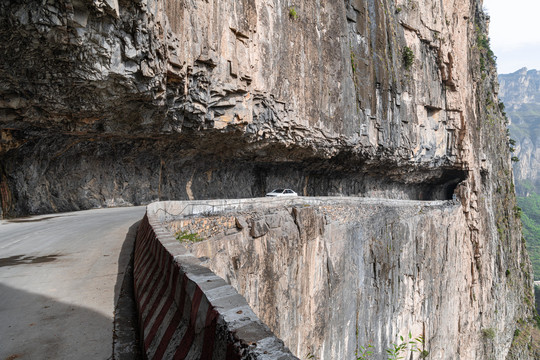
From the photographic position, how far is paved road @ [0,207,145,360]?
3.06 meters

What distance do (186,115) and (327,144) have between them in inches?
371

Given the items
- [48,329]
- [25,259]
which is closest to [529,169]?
[25,259]

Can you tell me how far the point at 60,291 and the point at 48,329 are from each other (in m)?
1.25

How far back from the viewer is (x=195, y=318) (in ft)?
7.11

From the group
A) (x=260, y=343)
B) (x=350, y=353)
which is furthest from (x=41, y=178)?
(x=260, y=343)

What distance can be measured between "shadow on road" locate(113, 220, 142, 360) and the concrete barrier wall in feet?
0.82

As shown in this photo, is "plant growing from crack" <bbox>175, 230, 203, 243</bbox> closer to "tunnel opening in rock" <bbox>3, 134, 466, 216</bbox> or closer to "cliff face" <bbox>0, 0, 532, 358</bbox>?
"cliff face" <bbox>0, 0, 532, 358</bbox>

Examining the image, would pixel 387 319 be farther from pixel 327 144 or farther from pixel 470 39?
pixel 470 39

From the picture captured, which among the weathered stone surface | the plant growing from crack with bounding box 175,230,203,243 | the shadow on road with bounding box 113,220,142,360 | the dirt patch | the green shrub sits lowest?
the weathered stone surface

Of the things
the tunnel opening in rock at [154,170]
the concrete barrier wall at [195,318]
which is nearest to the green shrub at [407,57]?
the tunnel opening in rock at [154,170]

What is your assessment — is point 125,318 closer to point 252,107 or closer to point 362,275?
point 252,107

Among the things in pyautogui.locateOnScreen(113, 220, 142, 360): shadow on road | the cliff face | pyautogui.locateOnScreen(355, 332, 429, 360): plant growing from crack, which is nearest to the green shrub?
the cliff face

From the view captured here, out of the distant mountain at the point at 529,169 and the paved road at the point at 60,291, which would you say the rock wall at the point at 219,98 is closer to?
the paved road at the point at 60,291

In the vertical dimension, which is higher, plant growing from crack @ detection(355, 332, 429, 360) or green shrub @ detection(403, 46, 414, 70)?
green shrub @ detection(403, 46, 414, 70)
